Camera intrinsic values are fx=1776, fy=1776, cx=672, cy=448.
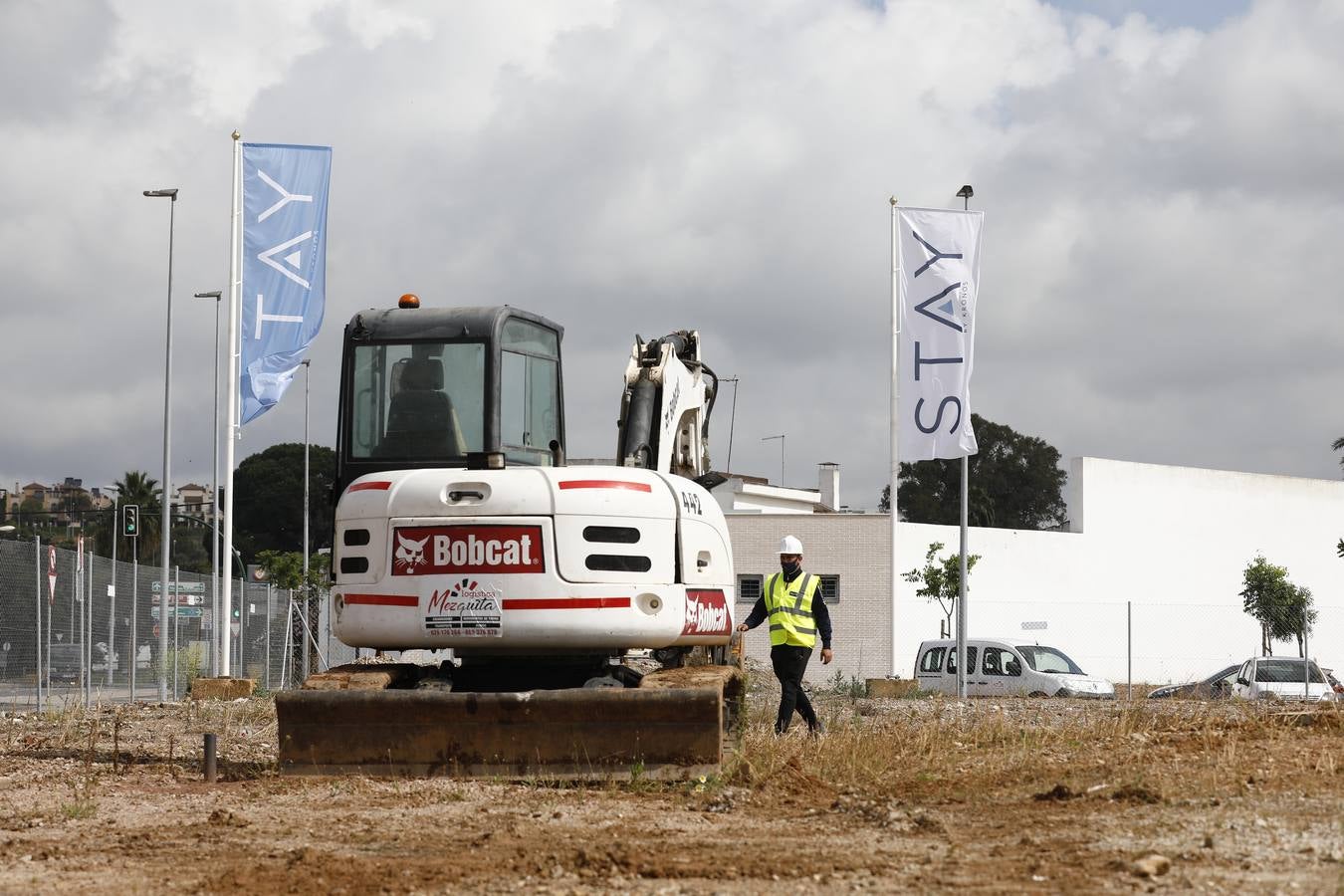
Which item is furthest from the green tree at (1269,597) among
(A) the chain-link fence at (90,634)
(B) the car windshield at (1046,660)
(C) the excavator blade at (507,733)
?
(C) the excavator blade at (507,733)

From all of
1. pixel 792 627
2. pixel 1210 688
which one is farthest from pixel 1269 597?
pixel 792 627

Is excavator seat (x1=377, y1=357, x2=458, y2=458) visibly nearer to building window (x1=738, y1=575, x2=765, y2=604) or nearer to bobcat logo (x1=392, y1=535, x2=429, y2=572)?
bobcat logo (x1=392, y1=535, x2=429, y2=572)

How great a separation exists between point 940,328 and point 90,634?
1366cm

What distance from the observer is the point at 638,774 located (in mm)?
11023

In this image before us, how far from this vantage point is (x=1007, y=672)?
29844 millimetres

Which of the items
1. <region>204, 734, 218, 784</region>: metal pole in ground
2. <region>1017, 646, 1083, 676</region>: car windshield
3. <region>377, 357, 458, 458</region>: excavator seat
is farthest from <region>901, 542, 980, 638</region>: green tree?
<region>204, 734, 218, 784</region>: metal pole in ground

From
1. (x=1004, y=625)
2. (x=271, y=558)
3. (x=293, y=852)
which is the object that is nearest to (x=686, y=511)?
(x=293, y=852)

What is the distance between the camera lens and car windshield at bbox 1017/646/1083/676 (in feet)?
98.1

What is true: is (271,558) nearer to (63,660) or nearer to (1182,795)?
(63,660)

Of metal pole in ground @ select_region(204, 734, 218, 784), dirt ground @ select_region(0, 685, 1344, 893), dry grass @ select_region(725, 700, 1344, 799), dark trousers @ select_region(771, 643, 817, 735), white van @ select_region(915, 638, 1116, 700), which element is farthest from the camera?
white van @ select_region(915, 638, 1116, 700)

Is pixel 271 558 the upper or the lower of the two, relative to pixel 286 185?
lower

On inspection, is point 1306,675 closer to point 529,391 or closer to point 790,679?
point 790,679

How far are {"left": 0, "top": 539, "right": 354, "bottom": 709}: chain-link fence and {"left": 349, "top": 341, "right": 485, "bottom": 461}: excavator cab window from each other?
918 cm

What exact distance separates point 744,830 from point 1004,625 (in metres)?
34.4
